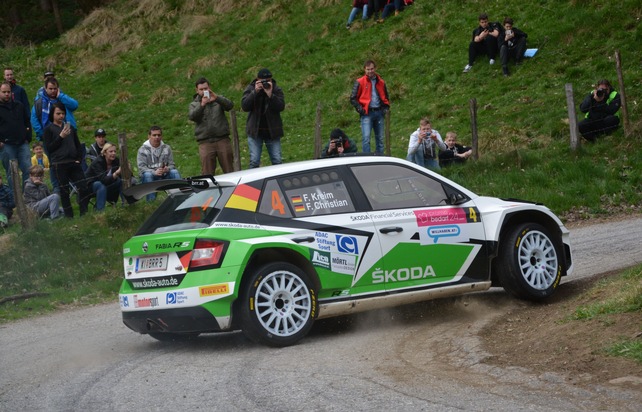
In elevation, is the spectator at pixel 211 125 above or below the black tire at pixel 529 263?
above

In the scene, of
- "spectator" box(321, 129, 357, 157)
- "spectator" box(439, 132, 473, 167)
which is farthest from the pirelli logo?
"spectator" box(439, 132, 473, 167)

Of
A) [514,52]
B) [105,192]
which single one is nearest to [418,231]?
[105,192]

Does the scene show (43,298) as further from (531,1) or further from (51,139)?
(531,1)

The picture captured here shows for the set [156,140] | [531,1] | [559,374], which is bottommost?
[559,374]

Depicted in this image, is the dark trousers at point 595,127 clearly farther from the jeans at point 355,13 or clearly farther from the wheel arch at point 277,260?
the jeans at point 355,13

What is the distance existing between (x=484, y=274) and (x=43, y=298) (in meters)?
6.09

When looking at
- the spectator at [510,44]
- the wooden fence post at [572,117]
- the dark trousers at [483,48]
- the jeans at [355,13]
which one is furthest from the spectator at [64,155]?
the jeans at [355,13]

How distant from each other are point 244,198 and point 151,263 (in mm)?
1031

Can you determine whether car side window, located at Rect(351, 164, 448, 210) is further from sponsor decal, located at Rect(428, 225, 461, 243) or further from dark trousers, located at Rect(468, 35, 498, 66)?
dark trousers, located at Rect(468, 35, 498, 66)

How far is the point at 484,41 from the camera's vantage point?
83.1 ft

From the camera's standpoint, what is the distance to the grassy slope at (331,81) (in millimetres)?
16078

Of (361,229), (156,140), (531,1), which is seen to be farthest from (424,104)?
(361,229)

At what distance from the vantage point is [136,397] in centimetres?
738

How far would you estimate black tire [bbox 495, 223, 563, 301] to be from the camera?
10.2 metres
